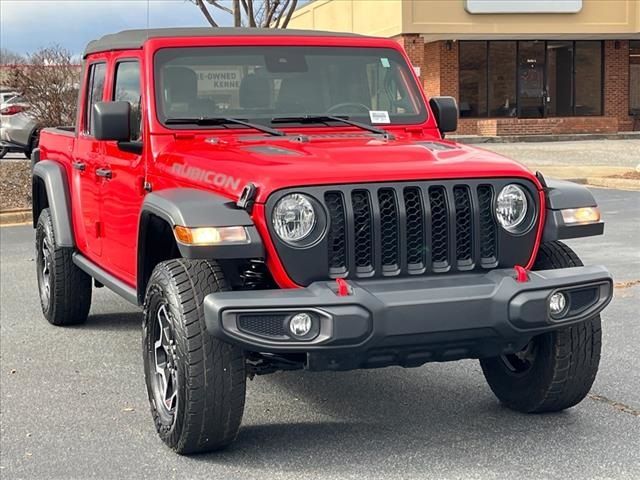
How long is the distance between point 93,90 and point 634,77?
104 feet

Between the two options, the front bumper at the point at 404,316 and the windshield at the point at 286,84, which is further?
the windshield at the point at 286,84

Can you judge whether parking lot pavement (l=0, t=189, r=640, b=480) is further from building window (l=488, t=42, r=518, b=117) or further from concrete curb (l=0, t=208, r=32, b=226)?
building window (l=488, t=42, r=518, b=117)

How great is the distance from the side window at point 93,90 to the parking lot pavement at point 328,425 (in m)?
1.51

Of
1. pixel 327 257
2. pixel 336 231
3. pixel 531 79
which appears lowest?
pixel 327 257

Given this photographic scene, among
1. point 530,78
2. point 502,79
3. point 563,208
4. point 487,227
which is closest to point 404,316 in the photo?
point 487,227

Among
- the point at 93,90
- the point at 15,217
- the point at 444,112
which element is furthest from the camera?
the point at 15,217

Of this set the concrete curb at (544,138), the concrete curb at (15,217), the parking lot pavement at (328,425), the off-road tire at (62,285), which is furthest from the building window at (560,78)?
the off-road tire at (62,285)

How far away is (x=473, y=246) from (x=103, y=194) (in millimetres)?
2612

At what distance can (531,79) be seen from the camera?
34.2 meters

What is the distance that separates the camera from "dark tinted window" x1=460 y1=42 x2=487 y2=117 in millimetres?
33719

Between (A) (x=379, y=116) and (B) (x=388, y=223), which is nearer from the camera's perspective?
(B) (x=388, y=223)

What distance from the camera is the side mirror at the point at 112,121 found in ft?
17.0

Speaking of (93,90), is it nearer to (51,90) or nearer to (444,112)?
Answer: (444,112)

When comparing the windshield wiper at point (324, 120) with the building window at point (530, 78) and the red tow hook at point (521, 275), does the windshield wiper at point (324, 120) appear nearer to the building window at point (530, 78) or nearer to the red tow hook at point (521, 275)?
the red tow hook at point (521, 275)
